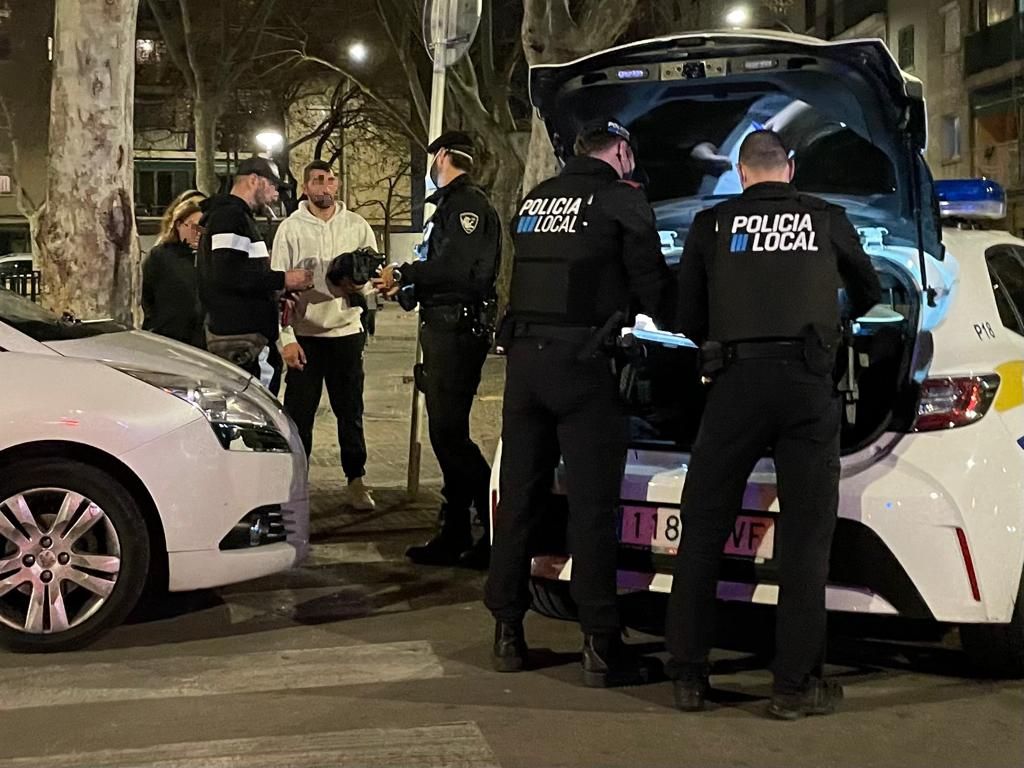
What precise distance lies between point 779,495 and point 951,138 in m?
35.4

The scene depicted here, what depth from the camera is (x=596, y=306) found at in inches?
172

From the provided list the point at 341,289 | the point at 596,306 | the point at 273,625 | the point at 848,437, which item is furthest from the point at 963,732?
the point at 341,289

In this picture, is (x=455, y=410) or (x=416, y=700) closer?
(x=416, y=700)

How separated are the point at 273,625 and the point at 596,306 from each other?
199cm

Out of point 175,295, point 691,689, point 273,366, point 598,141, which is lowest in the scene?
point 691,689

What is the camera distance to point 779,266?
393 centimetres

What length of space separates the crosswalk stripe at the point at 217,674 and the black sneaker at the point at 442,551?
4.43ft

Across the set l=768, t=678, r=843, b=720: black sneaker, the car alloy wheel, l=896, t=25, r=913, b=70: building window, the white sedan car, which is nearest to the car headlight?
the white sedan car

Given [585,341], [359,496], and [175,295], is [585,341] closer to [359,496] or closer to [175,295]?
[359,496]

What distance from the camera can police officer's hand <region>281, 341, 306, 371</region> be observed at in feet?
22.5

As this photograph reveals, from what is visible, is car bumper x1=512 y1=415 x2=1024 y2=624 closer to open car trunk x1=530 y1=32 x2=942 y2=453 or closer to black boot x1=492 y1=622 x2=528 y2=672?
open car trunk x1=530 y1=32 x2=942 y2=453

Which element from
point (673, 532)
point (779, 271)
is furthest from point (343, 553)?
point (779, 271)

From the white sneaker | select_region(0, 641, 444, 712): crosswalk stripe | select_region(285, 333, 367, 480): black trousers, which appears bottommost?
select_region(0, 641, 444, 712): crosswalk stripe

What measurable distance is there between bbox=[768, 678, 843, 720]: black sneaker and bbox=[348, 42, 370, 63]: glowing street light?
26.3 meters
